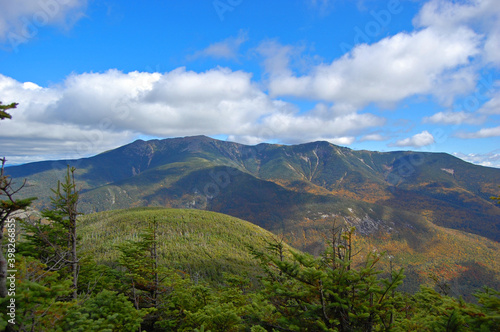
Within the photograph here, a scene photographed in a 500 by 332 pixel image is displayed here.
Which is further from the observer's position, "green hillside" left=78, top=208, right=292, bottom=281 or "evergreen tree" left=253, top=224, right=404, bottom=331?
"green hillside" left=78, top=208, right=292, bottom=281

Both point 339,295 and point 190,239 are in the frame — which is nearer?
point 339,295

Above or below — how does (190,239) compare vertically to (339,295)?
below

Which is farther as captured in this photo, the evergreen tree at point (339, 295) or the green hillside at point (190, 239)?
the green hillside at point (190, 239)

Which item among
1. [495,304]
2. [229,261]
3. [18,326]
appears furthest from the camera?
[229,261]

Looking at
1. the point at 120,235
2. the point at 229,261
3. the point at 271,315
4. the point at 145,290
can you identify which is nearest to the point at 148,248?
the point at 145,290

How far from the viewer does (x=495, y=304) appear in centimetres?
735

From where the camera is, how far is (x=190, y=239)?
153 m

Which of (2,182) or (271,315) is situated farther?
(271,315)

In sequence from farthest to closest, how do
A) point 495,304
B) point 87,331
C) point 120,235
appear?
point 120,235, point 87,331, point 495,304

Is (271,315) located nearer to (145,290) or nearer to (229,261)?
(145,290)

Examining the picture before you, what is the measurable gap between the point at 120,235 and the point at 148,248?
146340mm

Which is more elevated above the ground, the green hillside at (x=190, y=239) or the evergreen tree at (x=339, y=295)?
the evergreen tree at (x=339, y=295)

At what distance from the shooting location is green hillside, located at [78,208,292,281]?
120062 mm

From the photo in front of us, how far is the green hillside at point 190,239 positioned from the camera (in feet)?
394
